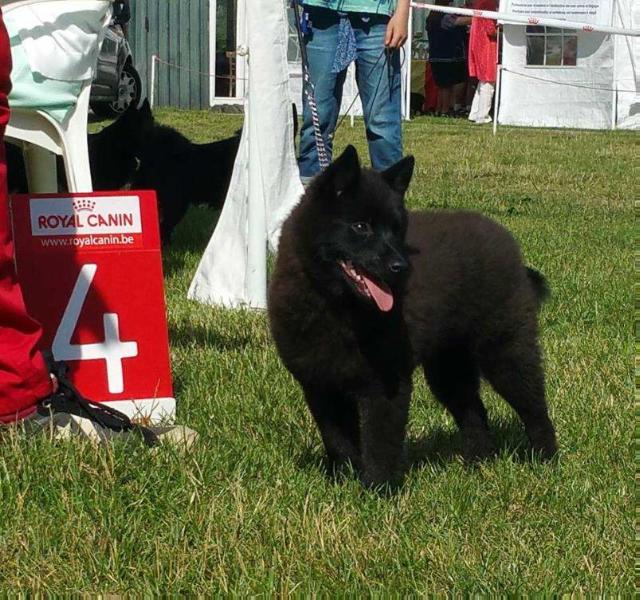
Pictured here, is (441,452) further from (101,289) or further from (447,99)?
(447,99)

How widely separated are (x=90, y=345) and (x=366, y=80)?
286 centimetres

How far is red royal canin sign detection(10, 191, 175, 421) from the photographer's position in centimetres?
355

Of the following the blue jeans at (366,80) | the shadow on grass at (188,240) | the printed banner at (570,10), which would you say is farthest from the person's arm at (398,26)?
the printed banner at (570,10)

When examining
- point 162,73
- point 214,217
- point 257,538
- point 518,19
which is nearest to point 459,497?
point 257,538

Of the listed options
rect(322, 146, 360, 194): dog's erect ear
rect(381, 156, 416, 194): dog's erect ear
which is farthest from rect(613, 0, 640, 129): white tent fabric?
rect(322, 146, 360, 194): dog's erect ear

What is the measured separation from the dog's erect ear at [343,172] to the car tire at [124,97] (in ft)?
21.2

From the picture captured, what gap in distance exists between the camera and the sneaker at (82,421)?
3121mm

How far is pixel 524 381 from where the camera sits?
136 inches

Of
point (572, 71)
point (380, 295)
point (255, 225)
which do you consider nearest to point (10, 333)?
point (380, 295)

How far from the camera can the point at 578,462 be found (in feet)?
11.0

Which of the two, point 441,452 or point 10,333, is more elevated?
point 10,333

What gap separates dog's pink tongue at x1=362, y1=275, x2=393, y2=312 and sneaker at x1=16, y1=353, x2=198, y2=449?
2.37 feet

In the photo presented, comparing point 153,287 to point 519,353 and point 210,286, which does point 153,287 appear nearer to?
point 519,353

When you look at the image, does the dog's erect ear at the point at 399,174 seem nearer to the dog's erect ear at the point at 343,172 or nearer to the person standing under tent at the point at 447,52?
the dog's erect ear at the point at 343,172
